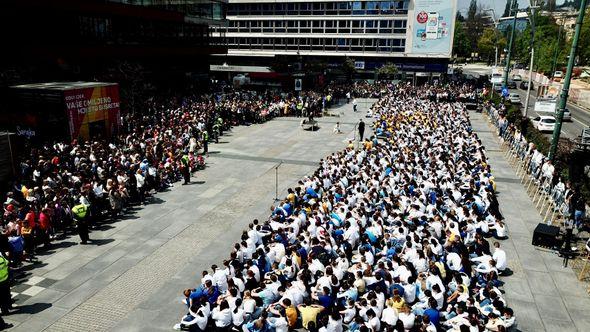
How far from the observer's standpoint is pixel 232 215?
18.4 metres

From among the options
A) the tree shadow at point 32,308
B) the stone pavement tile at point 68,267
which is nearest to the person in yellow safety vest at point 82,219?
the stone pavement tile at point 68,267

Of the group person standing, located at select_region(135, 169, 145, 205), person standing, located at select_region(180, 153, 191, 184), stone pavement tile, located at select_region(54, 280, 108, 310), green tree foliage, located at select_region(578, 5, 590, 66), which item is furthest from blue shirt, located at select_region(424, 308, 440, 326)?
green tree foliage, located at select_region(578, 5, 590, 66)

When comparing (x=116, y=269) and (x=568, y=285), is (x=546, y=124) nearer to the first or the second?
(x=568, y=285)

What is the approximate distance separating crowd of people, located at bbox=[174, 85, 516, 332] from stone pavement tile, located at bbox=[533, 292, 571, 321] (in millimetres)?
1116

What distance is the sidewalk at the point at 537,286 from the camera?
11.5 meters

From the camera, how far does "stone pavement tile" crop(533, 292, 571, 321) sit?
1171 centimetres

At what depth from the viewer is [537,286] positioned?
43.2 ft

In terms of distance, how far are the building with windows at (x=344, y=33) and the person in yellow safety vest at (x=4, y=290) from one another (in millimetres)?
59363

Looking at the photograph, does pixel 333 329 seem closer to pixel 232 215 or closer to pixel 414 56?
pixel 232 215

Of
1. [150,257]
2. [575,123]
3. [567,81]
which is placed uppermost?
[567,81]

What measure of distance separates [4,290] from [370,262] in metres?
9.68

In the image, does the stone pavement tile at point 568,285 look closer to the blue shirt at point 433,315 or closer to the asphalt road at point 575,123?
the blue shirt at point 433,315

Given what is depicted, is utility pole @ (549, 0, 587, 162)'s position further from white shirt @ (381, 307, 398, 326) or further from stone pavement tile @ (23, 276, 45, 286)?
stone pavement tile @ (23, 276, 45, 286)

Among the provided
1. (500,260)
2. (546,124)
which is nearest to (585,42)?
(546,124)
